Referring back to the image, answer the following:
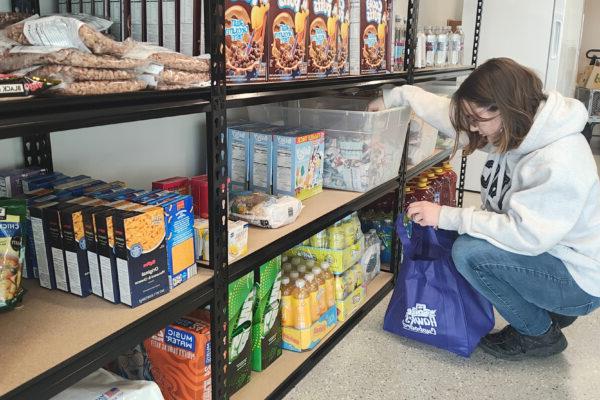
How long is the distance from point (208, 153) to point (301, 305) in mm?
868

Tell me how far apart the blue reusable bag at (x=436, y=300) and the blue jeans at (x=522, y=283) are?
0.20 ft

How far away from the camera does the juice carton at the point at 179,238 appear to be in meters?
1.31

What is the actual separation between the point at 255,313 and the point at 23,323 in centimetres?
83

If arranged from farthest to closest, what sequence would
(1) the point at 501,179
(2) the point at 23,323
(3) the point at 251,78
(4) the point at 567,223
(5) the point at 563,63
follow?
(5) the point at 563,63, (1) the point at 501,179, (4) the point at 567,223, (3) the point at 251,78, (2) the point at 23,323

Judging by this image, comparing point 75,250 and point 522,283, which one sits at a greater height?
point 75,250

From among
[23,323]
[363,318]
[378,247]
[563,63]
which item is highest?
[563,63]

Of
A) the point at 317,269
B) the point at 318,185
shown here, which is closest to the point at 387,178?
the point at 318,185

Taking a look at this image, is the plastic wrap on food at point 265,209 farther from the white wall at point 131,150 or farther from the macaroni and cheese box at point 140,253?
the macaroni and cheese box at point 140,253

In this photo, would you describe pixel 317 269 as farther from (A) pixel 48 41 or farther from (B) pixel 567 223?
(A) pixel 48 41

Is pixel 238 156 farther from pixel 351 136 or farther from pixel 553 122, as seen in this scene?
pixel 553 122

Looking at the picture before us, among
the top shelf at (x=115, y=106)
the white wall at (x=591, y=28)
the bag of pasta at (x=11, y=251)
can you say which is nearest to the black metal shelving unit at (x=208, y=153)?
the top shelf at (x=115, y=106)

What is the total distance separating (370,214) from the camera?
2859mm

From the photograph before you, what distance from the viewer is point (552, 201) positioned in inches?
71.5

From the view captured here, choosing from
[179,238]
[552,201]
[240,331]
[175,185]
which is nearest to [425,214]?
[552,201]
